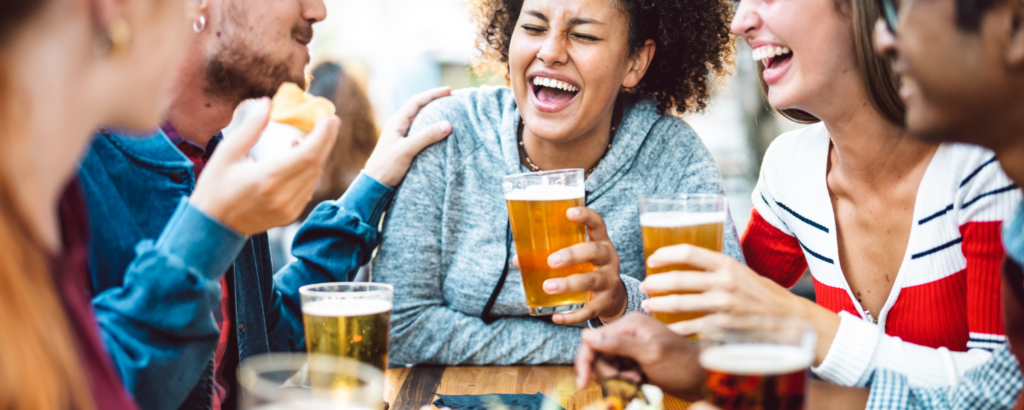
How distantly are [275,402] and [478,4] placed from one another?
88.8 inches

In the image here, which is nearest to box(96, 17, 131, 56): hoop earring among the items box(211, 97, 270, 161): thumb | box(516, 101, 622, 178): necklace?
box(211, 97, 270, 161): thumb

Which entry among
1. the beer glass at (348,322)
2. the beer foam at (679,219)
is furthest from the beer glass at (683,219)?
the beer glass at (348,322)

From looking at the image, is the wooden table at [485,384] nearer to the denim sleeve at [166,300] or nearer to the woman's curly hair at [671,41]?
the denim sleeve at [166,300]

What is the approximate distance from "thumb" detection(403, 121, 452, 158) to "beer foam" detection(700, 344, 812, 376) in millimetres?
1417

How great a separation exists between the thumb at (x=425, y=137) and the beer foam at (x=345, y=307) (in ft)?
3.42

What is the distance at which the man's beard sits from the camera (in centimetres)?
176

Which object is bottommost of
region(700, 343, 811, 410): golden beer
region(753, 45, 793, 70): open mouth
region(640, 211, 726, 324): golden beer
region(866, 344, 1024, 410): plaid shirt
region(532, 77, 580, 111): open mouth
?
region(866, 344, 1024, 410): plaid shirt

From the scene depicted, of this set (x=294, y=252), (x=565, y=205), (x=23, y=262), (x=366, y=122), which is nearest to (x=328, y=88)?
(x=366, y=122)

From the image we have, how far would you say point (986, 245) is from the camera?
1630mm

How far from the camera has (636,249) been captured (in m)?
2.31

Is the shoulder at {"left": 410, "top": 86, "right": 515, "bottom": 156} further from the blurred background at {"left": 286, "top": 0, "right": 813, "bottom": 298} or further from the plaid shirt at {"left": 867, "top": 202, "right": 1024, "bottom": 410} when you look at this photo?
the blurred background at {"left": 286, "top": 0, "right": 813, "bottom": 298}

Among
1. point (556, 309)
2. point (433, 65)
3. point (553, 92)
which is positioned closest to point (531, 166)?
point (553, 92)

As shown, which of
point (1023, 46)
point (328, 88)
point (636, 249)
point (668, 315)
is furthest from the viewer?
point (328, 88)

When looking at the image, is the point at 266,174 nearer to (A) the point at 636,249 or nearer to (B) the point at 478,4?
(A) the point at 636,249
